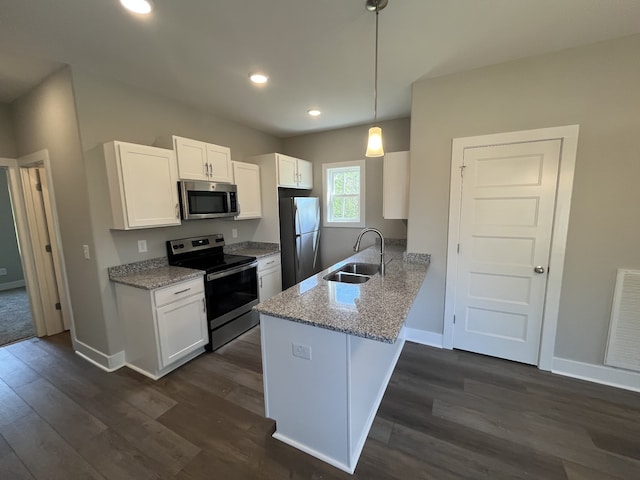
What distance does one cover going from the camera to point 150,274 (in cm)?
249

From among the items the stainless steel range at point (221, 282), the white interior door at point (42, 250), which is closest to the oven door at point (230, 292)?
the stainless steel range at point (221, 282)

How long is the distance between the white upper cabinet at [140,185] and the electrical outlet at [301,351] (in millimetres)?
1816

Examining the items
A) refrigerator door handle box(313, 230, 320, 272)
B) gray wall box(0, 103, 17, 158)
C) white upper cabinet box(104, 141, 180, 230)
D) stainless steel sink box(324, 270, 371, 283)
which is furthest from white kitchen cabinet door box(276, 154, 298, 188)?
gray wall box(0, 103, 17, 158)

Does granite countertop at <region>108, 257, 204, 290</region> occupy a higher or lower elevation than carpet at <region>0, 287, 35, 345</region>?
higher

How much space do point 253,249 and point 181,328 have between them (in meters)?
1.58

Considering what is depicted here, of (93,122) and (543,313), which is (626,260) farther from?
(93,122)

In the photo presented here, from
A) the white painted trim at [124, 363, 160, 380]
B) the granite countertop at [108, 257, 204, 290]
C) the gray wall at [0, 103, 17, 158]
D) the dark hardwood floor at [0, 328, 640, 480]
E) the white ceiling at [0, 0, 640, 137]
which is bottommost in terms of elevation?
the dark hardwood floor at [0, 328, 640, 480]

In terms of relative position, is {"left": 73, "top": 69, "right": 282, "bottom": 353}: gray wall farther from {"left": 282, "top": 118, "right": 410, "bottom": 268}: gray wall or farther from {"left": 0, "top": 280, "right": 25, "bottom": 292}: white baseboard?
{"left": 0, "top": 280, "right": 25, "bottom": 292}: white baseboard

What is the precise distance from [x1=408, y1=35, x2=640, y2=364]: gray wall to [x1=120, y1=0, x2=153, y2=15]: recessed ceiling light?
2.15 metres

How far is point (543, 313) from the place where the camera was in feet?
7.63

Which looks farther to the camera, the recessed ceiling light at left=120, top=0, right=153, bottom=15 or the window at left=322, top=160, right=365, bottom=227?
the window at left=322, top=160, right=365, bottom=227

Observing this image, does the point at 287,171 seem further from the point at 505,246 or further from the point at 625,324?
the point at 625,324

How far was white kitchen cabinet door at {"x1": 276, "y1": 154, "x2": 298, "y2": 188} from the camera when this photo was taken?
3.67 metres

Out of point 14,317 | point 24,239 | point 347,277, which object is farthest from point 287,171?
point 14,317
